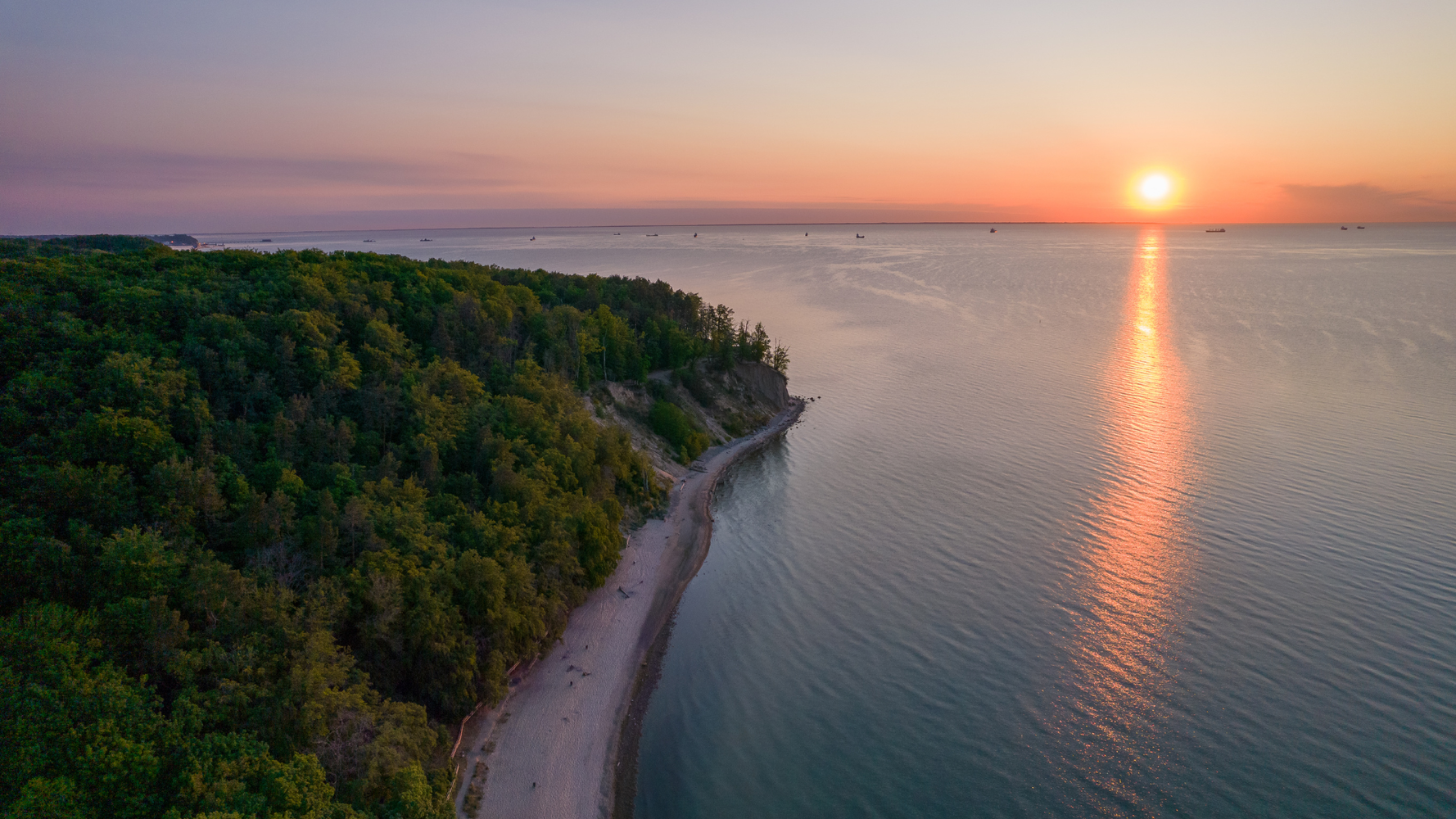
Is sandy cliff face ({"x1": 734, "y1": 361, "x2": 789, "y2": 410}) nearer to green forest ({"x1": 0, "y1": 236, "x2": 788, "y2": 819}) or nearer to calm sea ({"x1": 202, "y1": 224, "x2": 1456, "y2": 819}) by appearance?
calm sea ({"x1": 202, "y1": 224, "x2": 1456, "y2": 819})

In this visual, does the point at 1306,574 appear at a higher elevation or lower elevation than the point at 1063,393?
lower

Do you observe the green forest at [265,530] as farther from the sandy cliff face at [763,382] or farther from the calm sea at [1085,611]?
the sandy cliff face at [763,382]

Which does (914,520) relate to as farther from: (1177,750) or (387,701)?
(387,701)

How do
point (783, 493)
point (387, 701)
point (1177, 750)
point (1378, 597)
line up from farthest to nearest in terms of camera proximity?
1. point (783, 493)
2. point (1378, 597)
3. point (1177, 750)
4. point (387, 701)

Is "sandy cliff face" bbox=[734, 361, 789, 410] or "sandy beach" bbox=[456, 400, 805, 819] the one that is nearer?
"sandy beach" bbox=[456, 400, 805, 819]

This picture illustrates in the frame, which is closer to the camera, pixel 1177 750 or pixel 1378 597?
pixel 1177 750

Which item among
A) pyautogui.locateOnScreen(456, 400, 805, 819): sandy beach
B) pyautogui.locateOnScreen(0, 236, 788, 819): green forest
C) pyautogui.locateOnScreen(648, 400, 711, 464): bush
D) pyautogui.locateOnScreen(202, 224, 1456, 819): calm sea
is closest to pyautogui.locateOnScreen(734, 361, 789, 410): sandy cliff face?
pyautogui.locateOnScreen(202, 224, 1456, 819): calm sea

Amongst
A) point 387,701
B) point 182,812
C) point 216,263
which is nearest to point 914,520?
point 387,701
